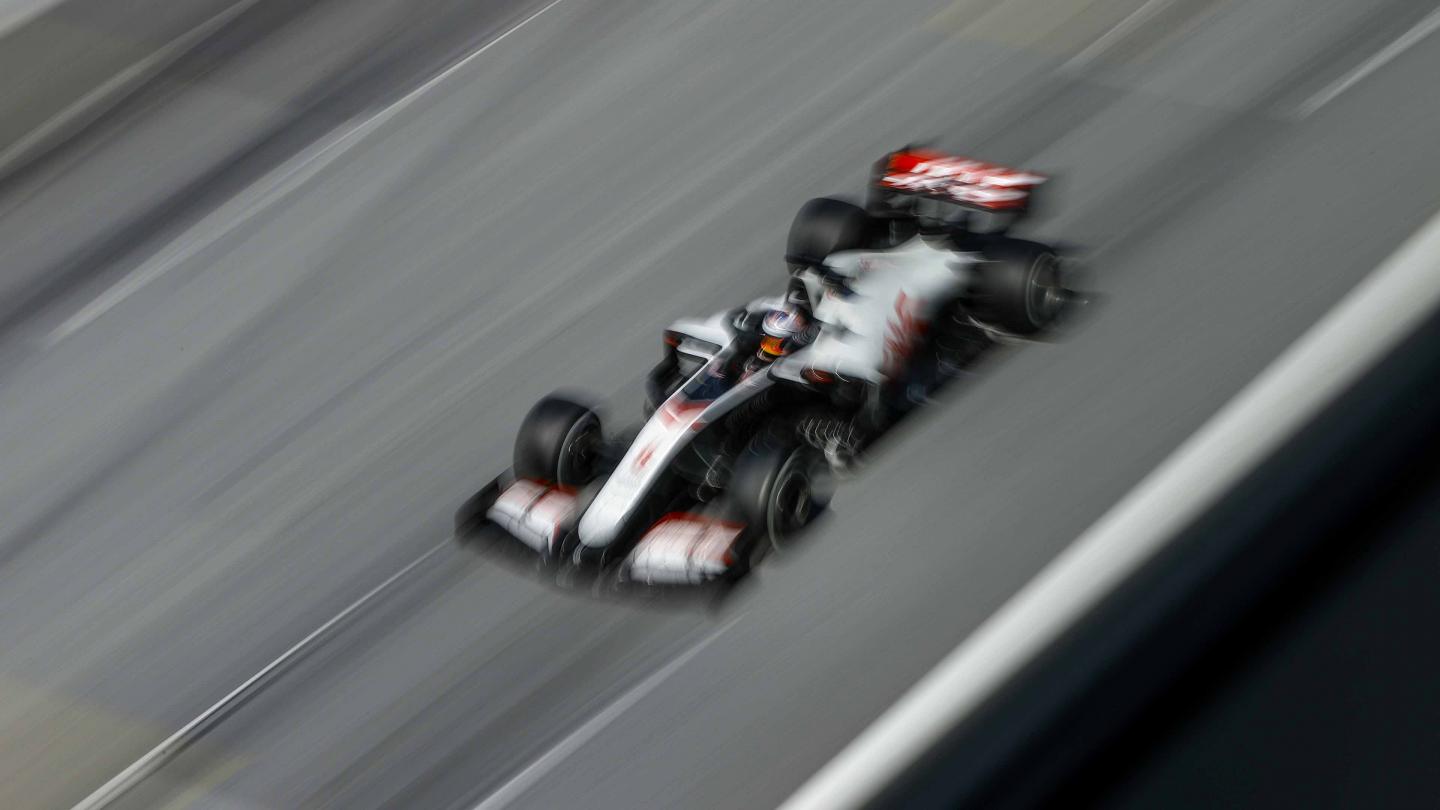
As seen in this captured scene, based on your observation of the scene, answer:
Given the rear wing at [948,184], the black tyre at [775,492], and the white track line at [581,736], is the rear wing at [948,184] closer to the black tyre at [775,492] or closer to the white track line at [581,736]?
the black tyre at [775,492]

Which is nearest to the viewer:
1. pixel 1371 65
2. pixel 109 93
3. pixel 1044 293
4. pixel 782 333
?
pixel 782 333

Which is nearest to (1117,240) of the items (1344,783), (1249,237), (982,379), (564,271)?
(1249,237)

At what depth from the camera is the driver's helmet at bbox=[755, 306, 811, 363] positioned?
5473mm

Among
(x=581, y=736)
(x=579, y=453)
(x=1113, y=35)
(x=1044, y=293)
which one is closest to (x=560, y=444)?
(x=579, y=453)

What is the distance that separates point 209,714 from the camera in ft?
18.4

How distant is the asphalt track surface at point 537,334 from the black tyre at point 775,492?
21 cm

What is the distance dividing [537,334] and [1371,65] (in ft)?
→ 12.9

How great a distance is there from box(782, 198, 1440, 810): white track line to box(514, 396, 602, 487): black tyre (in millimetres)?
3883

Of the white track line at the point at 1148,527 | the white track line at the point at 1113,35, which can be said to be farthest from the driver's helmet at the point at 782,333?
the white track line at the point at 1148,527

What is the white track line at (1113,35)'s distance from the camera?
763 cm

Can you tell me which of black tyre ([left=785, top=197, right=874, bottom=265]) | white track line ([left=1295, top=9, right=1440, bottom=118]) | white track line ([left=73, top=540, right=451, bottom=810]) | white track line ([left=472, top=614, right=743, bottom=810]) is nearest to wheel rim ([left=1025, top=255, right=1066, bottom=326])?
black tyre ([left=785, top=197, right=874, bottom=265])

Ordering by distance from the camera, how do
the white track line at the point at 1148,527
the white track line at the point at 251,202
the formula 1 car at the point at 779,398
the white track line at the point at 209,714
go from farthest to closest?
the white track line at the point at 251,202
the white track line at the point at 209,714
the formula 1 car at the point at 779,398
the white track line at the point at 1148,527

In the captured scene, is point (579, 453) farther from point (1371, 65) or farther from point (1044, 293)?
point (1371, 65)

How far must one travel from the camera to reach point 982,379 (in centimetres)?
598
